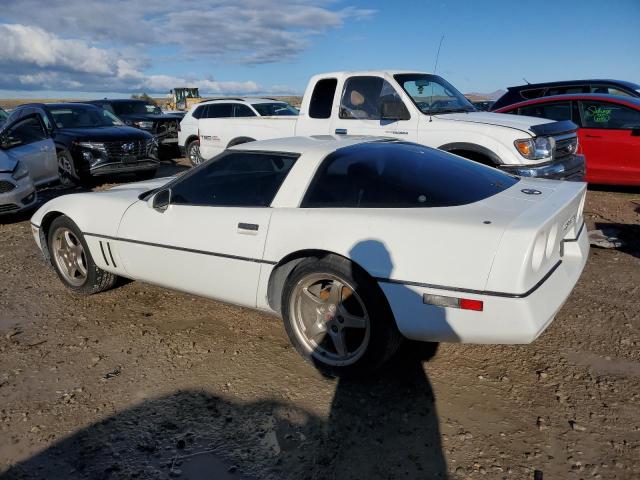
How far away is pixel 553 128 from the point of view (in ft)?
20.3

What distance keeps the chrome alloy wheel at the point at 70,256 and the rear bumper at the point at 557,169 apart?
173 inches

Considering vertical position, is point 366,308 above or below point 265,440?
above

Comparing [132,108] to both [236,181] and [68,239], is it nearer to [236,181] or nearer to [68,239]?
[68,239]

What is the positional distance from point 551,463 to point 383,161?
192cm

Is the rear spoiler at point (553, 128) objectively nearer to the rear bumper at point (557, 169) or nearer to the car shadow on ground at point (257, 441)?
the rear bumper at point (557, 169)

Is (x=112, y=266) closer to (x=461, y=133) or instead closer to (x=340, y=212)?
(x=340, y=212)

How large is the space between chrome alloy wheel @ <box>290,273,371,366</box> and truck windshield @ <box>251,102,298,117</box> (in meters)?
9.45

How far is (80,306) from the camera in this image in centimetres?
434

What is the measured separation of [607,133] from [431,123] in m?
3.31

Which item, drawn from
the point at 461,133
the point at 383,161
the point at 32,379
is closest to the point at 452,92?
the point at 461,133

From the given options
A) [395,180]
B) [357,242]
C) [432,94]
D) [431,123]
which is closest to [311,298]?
[357,242]

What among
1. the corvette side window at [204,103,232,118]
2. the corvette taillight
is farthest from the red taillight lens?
the corvette side window at [204,103,232,118]

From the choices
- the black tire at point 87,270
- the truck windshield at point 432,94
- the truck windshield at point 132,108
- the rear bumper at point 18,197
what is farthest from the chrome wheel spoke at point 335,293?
the truck windshield at point 132,108

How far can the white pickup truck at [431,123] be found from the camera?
19.1 ft
